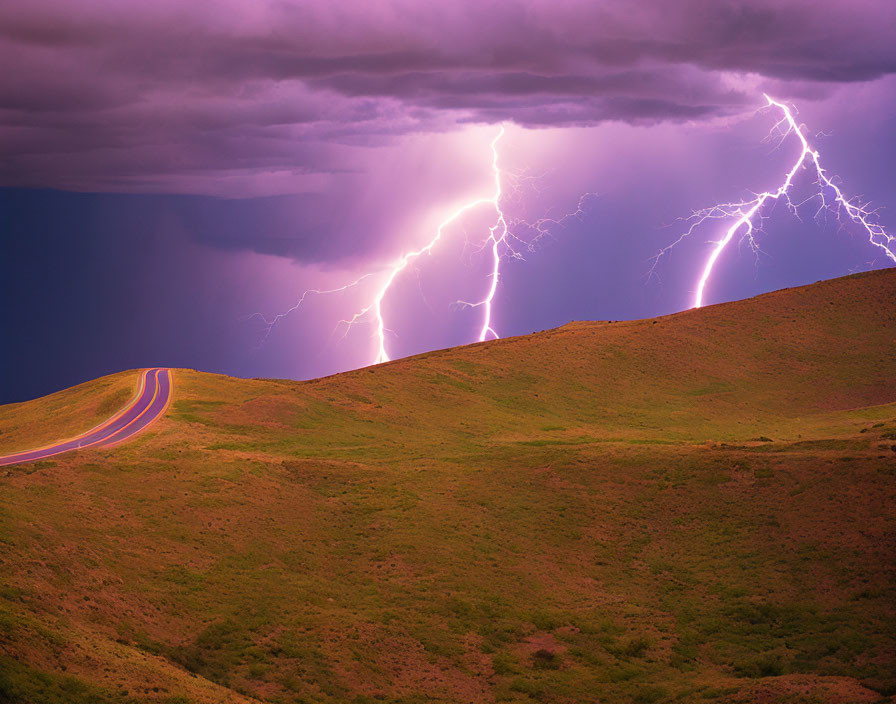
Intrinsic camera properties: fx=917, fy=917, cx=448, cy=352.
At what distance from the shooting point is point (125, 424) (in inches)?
2344

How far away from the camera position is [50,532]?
3522 cm

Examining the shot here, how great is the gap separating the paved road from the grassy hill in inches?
86.8

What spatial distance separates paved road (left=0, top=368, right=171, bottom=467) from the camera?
5237cm

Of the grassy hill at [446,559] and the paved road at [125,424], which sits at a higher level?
the paved road at [125,424]

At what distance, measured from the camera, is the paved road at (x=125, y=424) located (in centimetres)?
5237

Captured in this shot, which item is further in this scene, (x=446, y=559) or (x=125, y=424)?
(x=125, y=424)

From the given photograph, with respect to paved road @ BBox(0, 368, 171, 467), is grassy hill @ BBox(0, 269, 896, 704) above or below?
below

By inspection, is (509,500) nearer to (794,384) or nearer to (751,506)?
(751,506)

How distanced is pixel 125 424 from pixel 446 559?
28.8 m

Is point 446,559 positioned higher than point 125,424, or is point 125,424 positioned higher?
point 125,424

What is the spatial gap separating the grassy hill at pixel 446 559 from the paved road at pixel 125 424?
221cm

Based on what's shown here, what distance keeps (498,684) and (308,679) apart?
633cm

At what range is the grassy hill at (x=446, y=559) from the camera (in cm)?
2980

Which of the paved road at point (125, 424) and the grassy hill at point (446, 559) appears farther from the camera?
the paved road at point (125, 424)
